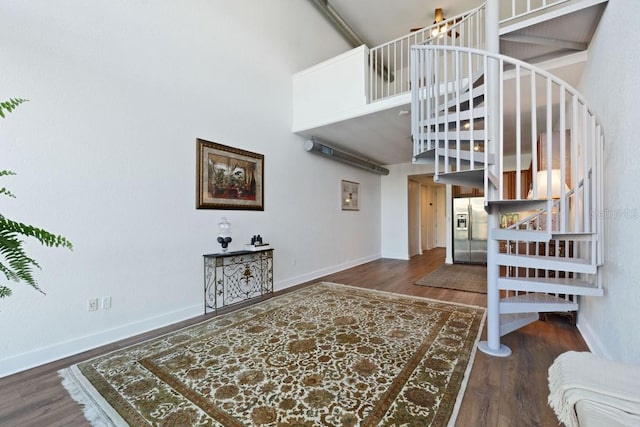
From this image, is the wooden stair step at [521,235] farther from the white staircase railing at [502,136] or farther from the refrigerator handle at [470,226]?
the refrigerator handle at [470,226]

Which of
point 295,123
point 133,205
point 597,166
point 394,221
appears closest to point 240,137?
point 295,123

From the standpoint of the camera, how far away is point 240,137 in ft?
12.4

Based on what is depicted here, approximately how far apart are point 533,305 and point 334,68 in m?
3.85

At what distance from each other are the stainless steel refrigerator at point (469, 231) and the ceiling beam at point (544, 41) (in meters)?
3.97

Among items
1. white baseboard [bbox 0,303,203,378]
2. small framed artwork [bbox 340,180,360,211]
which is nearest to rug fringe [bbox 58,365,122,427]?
white baseboard [bbox 0,303,203,378]

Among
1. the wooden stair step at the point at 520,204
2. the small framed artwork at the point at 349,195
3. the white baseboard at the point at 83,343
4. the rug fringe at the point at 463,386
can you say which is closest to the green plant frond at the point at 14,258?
the white baseboard at the point at 83,343

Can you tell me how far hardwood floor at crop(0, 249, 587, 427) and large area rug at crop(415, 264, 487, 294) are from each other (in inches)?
53.2

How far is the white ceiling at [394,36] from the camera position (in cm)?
261

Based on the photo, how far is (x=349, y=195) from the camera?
620cm

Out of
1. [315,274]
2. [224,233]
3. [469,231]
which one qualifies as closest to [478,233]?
[469,231]

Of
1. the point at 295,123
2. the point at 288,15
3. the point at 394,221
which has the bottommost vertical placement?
→ the point at 394,221

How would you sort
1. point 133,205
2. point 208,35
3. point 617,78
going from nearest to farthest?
point 617,78, point 133,205, point 208,35

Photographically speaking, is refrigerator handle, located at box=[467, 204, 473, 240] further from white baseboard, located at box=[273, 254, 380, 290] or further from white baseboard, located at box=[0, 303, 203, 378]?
white baseboard, located at box=[0, 303, 203, 378]

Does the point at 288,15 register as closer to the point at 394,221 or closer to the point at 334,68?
the point at 334,68
